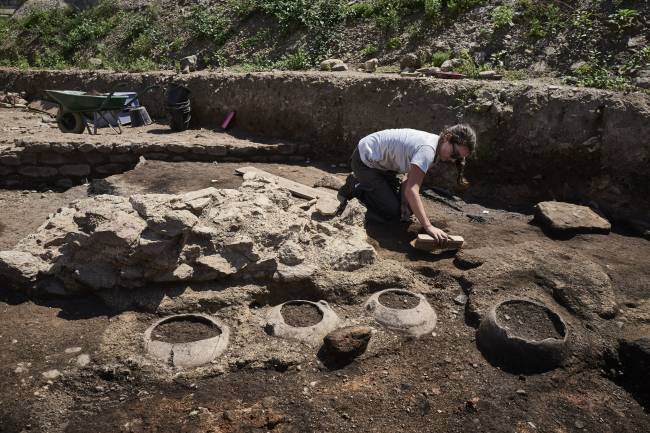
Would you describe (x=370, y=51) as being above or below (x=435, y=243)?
above

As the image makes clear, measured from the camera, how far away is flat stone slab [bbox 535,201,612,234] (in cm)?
501

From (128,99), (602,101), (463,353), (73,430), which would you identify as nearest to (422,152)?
(463,353)

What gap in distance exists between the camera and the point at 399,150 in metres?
4.80

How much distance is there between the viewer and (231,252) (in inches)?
158

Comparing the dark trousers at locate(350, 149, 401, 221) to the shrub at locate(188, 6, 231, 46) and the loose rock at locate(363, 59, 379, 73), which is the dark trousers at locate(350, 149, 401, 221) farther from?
the shrub at locate(188, 6, 231, 46)

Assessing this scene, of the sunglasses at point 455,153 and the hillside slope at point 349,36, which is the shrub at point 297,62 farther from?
the sunglasses at point 455,153

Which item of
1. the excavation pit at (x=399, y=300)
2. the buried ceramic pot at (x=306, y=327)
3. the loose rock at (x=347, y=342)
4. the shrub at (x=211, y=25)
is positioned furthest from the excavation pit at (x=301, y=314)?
the shrub at (x=211, y=25)

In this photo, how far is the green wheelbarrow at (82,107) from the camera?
7859mm

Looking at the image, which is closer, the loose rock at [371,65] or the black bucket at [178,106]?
the loose rock at [371,65]

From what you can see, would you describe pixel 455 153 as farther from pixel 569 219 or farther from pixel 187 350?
pixel 187 350

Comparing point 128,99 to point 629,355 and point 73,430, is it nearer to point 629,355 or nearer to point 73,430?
point 73,430

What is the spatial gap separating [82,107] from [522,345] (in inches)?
287

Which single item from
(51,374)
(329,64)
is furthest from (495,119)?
(51,374)

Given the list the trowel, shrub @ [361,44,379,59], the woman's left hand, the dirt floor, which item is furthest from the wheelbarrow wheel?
the trowel
